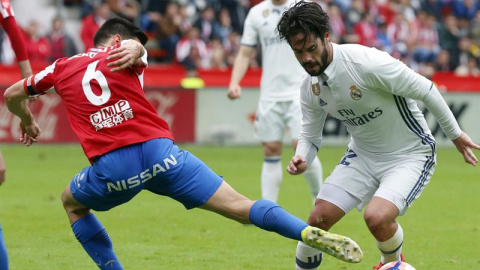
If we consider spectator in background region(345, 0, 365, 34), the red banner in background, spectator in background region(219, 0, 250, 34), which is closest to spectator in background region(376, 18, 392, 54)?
spectator in background region(345, 0, 365, 34)

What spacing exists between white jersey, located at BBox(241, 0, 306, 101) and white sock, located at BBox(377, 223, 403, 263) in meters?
4.04

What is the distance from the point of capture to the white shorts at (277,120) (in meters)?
10.5

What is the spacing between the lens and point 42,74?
6273mm

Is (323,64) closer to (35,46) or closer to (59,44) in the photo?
(35,46)

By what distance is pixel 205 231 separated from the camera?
10008 millimetres

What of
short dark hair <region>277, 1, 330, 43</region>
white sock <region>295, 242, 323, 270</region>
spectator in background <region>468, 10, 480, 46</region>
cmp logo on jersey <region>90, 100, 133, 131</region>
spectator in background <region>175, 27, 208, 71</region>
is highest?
short dark hair <region>277, 1, 330, 43</region>

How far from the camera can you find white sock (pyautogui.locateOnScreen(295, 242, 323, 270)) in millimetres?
6922

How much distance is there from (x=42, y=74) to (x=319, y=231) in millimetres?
2185

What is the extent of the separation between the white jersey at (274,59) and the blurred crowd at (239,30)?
32.1 feet

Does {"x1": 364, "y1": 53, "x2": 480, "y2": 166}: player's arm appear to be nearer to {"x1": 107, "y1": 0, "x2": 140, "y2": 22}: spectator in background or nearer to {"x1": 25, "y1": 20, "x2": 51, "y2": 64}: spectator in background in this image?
{"x1": 107, "y1": 0, "x2": 140, "y2": 22}: spectator in background

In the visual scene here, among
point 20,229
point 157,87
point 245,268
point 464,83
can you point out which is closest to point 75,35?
point 157,87

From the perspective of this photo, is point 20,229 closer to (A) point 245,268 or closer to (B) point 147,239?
(B) point 147,239

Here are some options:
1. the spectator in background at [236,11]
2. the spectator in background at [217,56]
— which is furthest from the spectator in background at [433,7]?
the spectator in background at [217,56]

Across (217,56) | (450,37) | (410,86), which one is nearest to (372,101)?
(410,86)
